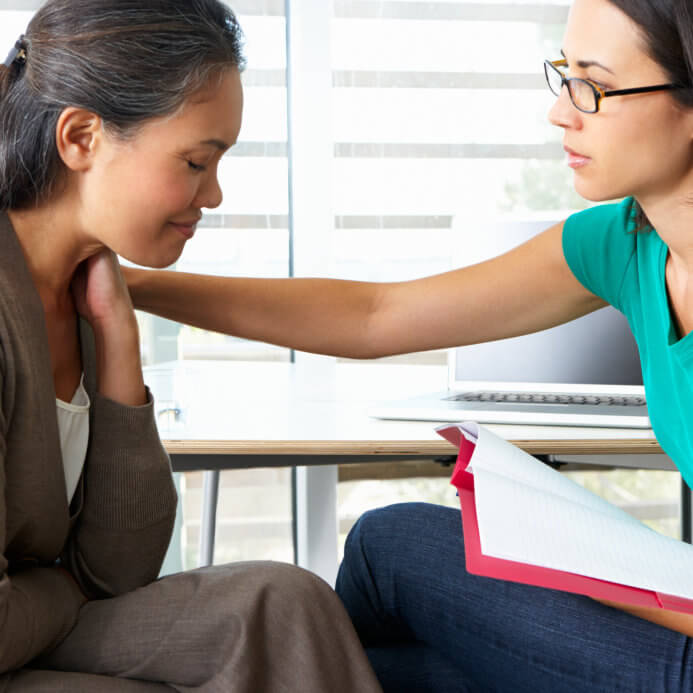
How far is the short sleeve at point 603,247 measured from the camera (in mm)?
1075

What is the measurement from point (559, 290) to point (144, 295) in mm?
536

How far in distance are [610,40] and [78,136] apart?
52 cm

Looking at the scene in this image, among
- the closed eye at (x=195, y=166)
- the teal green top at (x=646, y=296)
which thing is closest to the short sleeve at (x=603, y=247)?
the teal green top at (x=646, y=296)

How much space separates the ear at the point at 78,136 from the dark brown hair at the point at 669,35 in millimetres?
515

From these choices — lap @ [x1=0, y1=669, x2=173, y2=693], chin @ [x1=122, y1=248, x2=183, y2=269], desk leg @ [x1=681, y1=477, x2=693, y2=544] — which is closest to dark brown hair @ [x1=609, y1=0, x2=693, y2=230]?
chin @ [x1=122, y1=248, x2=183, y2=269]

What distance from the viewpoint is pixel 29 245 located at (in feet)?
2.86

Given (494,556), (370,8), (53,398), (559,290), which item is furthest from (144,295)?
(370,8)

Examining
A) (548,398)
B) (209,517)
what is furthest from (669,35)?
(209,517)

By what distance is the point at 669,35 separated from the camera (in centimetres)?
83

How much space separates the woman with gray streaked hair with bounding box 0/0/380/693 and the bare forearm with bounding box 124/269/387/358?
21cm

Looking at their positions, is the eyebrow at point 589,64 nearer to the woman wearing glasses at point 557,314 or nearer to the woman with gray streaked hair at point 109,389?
the woman wearing glasses at point 557,314

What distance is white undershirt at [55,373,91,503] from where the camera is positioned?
34.5 inches

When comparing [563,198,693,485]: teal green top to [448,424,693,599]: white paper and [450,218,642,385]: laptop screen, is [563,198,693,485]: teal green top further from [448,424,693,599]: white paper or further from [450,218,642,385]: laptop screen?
[450,218,642,385]: laptop screen

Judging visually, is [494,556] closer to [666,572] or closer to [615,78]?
[666,572]
